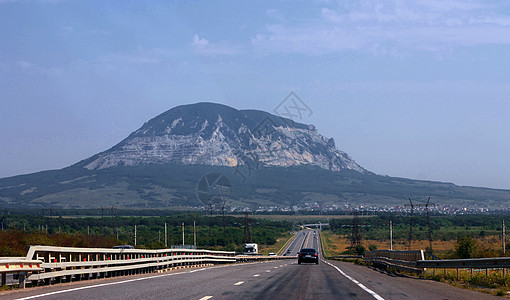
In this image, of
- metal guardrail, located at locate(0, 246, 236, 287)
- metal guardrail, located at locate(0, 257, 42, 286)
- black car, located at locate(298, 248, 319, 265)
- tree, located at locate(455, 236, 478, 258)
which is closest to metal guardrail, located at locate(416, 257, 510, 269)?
metal guardrail, located at locate(0, 246, 236, 287)

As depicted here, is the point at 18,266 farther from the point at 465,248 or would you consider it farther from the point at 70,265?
the point at 465,248

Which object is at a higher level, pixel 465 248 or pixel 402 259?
pixel 402 259

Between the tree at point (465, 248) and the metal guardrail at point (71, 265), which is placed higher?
the metal guardrail at point (71, 265)

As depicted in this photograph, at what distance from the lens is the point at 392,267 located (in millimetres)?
40156

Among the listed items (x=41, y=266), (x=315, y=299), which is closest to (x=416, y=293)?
(x=315, y=299)

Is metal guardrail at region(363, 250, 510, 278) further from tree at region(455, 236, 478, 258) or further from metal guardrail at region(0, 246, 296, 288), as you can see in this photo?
tree at region(455, 236, 478, 258)

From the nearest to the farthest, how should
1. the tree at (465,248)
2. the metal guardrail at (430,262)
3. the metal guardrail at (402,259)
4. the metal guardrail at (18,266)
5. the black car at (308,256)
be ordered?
the metal guardrail at (18,266), the metal guardrail at (430,262), the metal guardrail at (402,259), the black car at (308,256), the tree at (465,248)

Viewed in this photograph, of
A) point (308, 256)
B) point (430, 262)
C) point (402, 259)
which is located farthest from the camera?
point (308, 256)

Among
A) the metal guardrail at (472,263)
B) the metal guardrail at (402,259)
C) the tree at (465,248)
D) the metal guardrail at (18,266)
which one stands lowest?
the tree at (465,248)

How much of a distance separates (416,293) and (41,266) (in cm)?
1216

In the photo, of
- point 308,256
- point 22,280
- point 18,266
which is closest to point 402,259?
point 308,256

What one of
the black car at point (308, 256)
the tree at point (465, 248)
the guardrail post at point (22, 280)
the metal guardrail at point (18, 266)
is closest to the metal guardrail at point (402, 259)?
the black car at point (308, 256)

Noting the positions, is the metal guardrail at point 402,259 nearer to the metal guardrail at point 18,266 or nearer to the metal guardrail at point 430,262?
the metal guardrail at point 430,262

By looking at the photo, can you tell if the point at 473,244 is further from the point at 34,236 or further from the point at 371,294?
the point at 371,294
